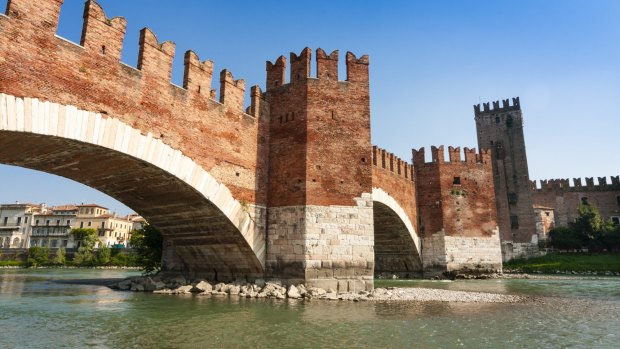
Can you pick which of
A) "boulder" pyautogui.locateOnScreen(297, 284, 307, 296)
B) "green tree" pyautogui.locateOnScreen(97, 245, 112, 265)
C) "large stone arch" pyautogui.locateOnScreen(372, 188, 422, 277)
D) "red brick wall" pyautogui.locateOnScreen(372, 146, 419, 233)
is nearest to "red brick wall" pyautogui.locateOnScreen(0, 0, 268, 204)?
"boulder" pyautogui.locateOnScreen(297, 284, 307, 296)

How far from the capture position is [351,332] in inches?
281

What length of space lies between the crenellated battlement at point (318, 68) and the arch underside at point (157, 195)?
5.20 meters

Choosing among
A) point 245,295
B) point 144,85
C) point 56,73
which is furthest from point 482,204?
point 56,73

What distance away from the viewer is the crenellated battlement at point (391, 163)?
68.4 ft

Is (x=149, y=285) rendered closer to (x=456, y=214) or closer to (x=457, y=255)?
(x=457, y=255)

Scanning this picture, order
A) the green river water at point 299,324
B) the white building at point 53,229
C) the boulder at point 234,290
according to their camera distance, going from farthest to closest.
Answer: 1. the white building at point 53,229
2. the boulder at point 234,290
3. the green river water at point 299,324

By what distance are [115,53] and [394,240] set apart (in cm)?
1840

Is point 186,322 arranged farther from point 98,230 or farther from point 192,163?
point 98,230

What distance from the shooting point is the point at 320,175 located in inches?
530

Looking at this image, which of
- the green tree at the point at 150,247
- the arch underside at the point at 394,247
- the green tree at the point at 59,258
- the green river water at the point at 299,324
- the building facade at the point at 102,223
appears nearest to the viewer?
the green river water at the point at 299,324

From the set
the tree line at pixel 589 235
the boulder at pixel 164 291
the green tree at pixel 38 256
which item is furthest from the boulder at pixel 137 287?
the green tree at pixel 38 256

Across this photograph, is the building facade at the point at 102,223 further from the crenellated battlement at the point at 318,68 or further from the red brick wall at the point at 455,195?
the crenellated battlement at the point at 318,68

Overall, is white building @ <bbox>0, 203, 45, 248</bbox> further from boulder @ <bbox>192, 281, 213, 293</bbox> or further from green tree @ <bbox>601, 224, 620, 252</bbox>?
green tree @ <bbox>601, 224, 620, 252</bbox>

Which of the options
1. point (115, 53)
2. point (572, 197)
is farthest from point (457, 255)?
point (572, 197)
